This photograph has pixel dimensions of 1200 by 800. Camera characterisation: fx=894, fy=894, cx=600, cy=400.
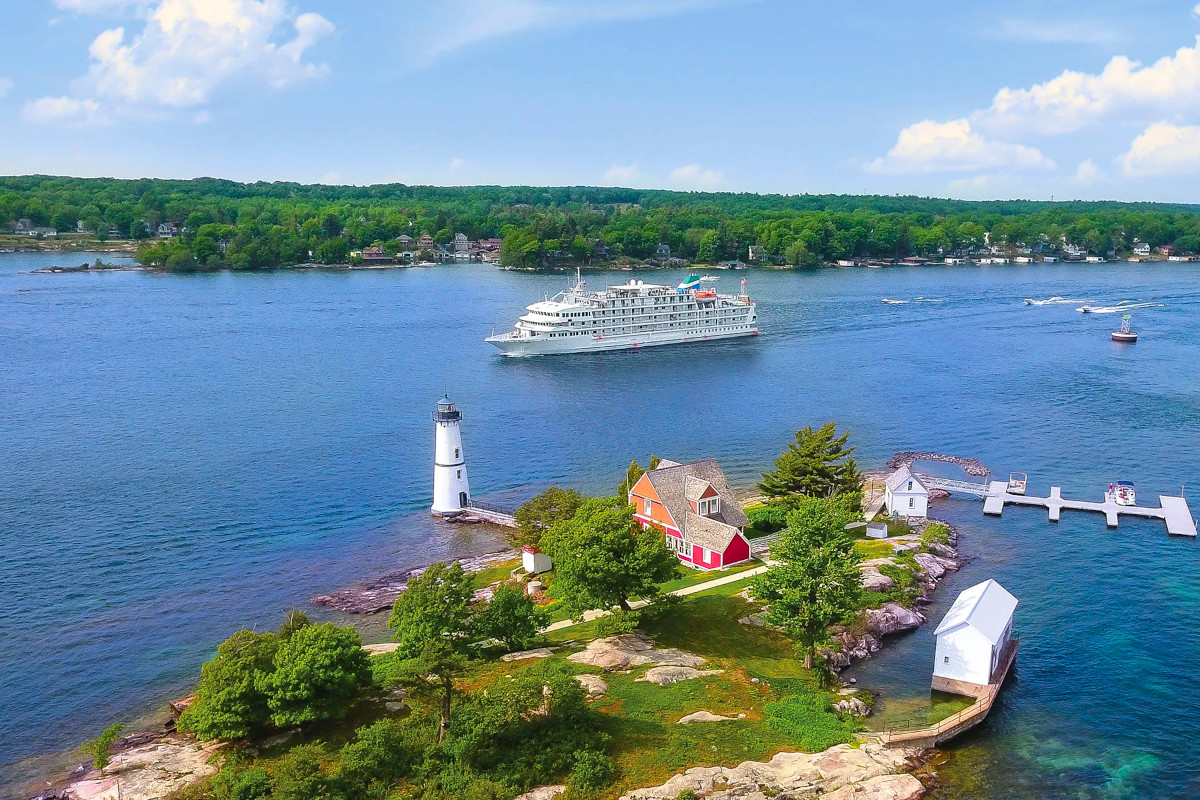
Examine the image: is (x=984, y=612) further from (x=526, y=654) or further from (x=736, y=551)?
(x=526, y=654)

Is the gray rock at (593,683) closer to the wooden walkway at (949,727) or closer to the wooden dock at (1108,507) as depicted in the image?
the wooden walkway at (949,727)

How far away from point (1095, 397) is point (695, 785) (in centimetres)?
7851

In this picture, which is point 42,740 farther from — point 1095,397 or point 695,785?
point 1095,397

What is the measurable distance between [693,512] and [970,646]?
663 inches

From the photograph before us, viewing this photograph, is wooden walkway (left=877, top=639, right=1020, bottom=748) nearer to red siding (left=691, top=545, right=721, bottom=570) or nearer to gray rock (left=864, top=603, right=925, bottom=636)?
gray rock (left=864, top=603, right=925, bottom=636)

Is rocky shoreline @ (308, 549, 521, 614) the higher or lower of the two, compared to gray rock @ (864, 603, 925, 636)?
lower

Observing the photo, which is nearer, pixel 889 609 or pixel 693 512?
pixel 889 609

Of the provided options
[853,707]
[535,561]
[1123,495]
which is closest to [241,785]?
[853,707]

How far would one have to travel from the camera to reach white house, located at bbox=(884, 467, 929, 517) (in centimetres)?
5669

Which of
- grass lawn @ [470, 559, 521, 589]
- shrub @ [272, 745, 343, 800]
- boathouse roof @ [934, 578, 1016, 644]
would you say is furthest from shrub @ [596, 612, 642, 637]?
shrub @ [272, 745, 343, 800]

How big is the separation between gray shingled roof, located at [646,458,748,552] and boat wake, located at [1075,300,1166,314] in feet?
406

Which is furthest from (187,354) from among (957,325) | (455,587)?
(957,325)

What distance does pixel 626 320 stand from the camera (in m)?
123

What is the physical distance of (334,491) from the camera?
63.0 meters
